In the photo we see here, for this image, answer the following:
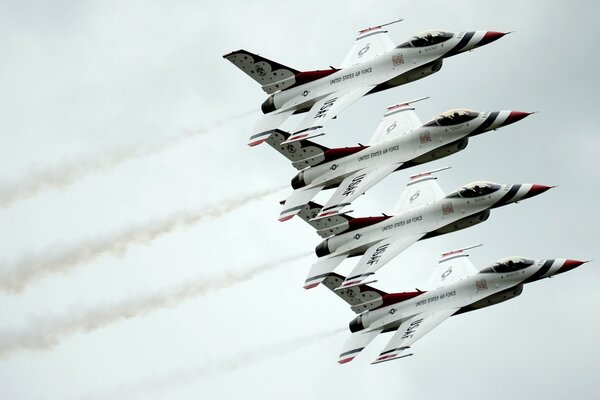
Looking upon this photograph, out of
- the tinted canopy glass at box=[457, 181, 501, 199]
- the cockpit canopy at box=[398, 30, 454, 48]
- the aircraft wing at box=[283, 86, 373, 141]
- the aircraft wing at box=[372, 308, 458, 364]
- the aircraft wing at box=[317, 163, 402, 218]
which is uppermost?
the cockpit canopy at box=[398, 30, 454, 48]

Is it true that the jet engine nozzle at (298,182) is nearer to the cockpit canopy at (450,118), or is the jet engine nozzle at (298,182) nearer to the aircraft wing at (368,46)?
the aircraft wing at (368,46)

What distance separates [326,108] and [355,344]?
1166cm

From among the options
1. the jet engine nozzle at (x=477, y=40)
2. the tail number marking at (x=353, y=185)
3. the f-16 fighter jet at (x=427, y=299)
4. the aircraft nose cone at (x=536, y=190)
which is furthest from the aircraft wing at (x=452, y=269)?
the jet engine nozzle at (x=477, y=40)

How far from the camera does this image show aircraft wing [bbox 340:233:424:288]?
10469 centimetres

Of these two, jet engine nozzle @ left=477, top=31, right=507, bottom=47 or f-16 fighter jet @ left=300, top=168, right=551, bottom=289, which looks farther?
jet engine nozzle @ left=477, top=31, right=507, bottom=47

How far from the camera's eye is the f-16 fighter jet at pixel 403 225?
106500mm

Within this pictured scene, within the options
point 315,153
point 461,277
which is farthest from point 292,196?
point 461,277

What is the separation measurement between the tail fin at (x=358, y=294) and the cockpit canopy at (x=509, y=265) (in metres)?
5.45

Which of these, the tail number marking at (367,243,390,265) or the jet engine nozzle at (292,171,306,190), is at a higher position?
the jet engine nozzle at (292,171,306,190)

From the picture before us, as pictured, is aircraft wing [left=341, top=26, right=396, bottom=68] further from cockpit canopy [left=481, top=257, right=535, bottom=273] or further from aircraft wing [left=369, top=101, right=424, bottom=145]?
cockpit canopy [left=481, top=257, right=535, bottom=273]

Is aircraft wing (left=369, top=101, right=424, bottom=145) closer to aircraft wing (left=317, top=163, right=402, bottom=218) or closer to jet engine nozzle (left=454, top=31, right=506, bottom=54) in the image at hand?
aircraft wing (left=317, top=163, right=402, bottom=218)

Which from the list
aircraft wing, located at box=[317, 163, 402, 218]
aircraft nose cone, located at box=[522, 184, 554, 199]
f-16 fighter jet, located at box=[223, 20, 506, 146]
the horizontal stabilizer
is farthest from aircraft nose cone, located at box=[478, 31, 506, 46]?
the horizontal stabilizer

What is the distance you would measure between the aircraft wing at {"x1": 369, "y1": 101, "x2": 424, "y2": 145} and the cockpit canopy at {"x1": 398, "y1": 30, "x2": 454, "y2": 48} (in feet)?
13.3

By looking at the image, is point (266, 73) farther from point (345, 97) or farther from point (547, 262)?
point (547, 262)
